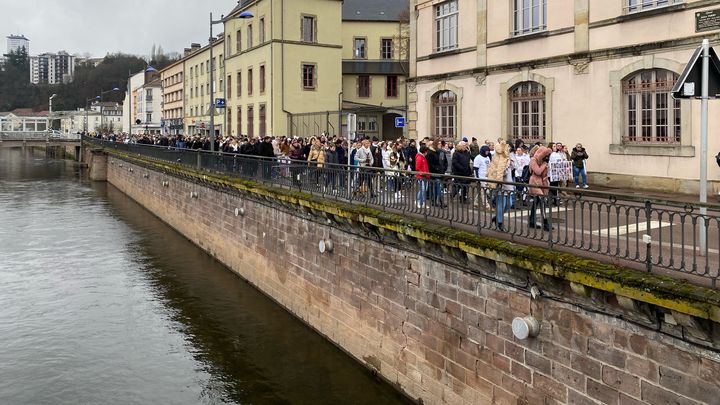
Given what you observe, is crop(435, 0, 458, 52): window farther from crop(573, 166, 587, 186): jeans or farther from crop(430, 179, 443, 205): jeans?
crop(430, 179, 443, 205): jeans

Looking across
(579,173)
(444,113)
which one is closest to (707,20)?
(579,173)

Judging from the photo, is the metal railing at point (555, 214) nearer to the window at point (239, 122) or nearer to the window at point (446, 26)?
the window at point (446, 26)

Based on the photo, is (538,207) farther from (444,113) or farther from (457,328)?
(444,113)

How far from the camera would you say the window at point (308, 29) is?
38281mm

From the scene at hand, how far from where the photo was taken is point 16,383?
11984 millimetres

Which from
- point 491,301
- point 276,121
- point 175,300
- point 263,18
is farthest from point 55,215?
point 491,301

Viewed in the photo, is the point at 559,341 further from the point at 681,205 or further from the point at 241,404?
the point at 241,404

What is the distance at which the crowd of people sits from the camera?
8.97 meters

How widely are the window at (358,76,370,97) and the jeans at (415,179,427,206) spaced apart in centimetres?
3287

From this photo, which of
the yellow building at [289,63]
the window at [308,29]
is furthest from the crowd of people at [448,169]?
the window at [308,29]

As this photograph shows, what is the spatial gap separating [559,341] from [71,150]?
94799 millimetres

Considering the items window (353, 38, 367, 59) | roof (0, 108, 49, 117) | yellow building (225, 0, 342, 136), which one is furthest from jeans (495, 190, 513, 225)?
roof (0, 108, 49, 117)

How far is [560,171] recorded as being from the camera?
1484cm

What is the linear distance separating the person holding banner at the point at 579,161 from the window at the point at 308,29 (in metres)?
24.5
